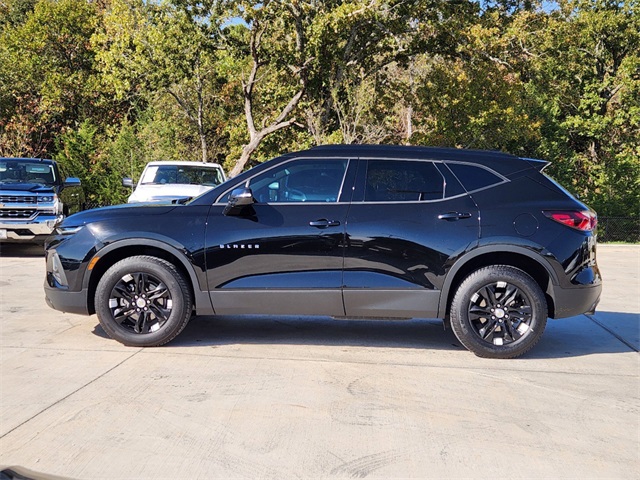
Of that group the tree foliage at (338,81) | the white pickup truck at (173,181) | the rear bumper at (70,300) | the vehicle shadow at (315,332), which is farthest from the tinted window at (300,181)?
the tree foliage at (338,81)

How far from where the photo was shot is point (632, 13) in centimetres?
2386

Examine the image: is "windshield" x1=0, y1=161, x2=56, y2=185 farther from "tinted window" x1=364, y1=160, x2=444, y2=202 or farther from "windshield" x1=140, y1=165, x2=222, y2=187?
"tinted window" x1=364, y1=160, x2=444, y2=202

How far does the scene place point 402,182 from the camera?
19.4 ft

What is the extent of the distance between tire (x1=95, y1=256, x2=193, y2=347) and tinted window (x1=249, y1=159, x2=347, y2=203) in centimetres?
107

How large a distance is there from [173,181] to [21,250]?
443cm

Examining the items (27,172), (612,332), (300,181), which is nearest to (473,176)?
(300,181)

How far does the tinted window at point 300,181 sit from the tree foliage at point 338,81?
1386 centimetres

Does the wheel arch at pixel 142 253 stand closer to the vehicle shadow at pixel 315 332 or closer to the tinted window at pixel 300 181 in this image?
the vehicle shadow at pixel 315 332

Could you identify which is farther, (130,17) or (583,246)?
(130,17)

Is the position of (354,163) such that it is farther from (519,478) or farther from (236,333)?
(519,478)

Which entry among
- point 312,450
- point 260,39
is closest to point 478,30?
point 260,39

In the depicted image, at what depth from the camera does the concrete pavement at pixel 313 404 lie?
142 inches

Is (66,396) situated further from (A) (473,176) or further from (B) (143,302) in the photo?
(A) (473,176)

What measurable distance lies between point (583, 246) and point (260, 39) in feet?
57.9
